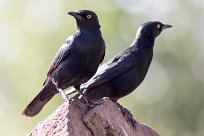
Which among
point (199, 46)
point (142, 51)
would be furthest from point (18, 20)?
point (142, 51)

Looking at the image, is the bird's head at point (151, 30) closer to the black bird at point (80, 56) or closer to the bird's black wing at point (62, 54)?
the black bird at point (80, 56)

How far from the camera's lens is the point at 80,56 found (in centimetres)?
1223

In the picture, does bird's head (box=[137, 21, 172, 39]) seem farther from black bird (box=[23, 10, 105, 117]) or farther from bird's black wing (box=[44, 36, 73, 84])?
bird's black wing (box=[44, 36, 73, 84])

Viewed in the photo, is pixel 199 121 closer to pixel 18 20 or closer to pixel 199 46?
pixel 199 46

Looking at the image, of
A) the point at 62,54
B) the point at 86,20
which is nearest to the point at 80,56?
the point at 62,54

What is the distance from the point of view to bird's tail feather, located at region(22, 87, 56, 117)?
12734 millimetres

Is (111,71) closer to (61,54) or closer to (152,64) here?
(61,54)

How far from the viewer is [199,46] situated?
24859 millimetres

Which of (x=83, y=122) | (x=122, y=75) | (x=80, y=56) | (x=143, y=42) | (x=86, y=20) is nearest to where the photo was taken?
(x=83, y=122)

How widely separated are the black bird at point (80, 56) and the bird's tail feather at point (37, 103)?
0.13 meters

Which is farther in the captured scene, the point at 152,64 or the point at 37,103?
the point at 152,64

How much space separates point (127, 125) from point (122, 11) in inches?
540

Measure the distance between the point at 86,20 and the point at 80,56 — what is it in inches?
21.4

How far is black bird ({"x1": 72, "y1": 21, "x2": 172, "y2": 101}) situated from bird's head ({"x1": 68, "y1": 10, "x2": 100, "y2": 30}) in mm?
1117
